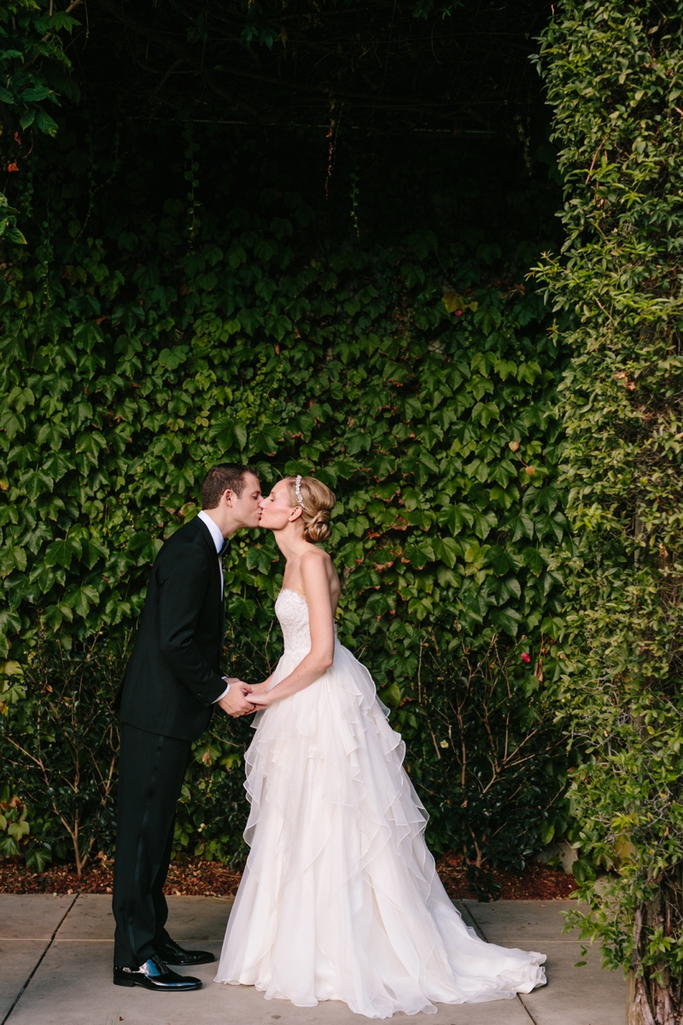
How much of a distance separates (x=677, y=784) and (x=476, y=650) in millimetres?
2173

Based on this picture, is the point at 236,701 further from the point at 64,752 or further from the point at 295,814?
the point at 64,752

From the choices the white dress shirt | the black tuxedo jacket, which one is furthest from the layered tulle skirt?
the white dress shirt

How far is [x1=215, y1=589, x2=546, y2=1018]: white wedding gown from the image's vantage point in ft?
12.2

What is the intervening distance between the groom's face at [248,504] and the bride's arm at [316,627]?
0.32m

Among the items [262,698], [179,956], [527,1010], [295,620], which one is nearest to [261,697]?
[262,698]

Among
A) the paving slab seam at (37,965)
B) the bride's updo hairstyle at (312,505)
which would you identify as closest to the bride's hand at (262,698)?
the bride's updo hairstyle at (312,505)

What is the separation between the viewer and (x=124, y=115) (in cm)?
544

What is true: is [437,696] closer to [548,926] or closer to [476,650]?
[476,650]

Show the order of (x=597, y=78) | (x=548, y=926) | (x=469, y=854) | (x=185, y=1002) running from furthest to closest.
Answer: (x=469, y=854) → (x=548, y=926) → (x=185, y=1002) → (x=597, y=78)

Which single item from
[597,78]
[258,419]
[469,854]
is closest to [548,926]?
[469,854]

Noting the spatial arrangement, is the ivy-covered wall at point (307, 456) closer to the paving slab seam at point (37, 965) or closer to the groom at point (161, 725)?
the paving slab seam at point (37, 965)

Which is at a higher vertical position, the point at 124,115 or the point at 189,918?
the point at 124,115

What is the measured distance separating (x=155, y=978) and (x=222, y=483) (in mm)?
1963

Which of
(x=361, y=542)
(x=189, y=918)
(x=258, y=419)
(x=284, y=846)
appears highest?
(x=258, y=419)
